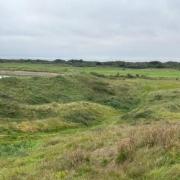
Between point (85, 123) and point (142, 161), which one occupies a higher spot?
point (142, 161)

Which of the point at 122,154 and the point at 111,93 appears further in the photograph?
the point at 111,93

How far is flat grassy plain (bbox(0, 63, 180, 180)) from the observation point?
13445 millimetres

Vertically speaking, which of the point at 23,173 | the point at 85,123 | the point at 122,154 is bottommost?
the point at 85,123

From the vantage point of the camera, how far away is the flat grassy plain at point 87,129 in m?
13.4

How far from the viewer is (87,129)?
43.9 m

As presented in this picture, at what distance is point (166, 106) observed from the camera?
50.5m

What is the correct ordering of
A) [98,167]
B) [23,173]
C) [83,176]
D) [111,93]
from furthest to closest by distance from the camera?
[111,93] < [23,173] < [98,167] < [83,176]

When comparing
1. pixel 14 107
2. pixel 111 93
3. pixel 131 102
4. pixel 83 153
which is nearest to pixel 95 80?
pixel 111 93

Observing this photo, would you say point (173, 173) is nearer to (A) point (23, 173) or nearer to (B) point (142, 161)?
(B) point (142, 161)

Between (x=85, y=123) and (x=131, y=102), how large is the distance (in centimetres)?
2357

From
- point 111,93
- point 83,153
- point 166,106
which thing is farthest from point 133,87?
point 83,153

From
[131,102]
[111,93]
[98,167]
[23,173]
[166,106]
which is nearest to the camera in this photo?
[98,167]

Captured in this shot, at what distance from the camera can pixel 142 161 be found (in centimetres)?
1324

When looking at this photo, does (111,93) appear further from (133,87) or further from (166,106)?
(166,106)
